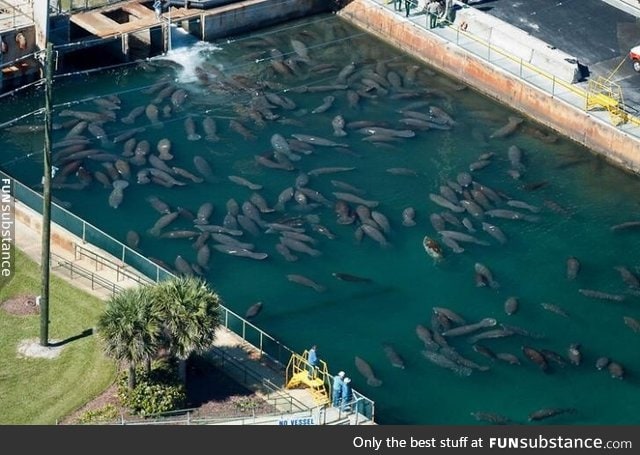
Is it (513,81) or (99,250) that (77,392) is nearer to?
(99,250)

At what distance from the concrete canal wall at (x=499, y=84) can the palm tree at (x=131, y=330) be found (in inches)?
1155

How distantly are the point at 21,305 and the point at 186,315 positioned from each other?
29.4ft

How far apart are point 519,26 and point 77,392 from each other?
1432 inches

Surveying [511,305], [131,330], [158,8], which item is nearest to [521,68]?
[158,8]

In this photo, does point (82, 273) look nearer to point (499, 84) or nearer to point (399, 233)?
point (399, 233)

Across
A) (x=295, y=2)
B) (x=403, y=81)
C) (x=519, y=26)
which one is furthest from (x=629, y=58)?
(x=295, y=2)

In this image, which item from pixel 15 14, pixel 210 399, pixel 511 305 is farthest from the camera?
pixel 15 14

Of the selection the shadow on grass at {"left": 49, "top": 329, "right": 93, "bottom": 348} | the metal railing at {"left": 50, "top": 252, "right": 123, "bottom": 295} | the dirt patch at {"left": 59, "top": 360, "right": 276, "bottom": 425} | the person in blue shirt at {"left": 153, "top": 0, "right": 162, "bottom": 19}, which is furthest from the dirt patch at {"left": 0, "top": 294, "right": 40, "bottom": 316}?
the person in blue shirt at {"left": 153, "top": 0, "right": 162, "bottom": 19}

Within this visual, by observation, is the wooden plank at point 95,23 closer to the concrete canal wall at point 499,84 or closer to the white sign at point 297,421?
the concrete canal wall at point 499,84

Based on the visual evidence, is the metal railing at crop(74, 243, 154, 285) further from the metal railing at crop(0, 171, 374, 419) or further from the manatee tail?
the manatee tail

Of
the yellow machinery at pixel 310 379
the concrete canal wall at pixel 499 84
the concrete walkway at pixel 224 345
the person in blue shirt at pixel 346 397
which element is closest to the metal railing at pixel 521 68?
the concrete canal wall at pixel 499 84

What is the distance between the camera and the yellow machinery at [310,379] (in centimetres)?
5506

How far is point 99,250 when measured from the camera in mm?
62125

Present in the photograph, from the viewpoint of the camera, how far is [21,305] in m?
59.4
